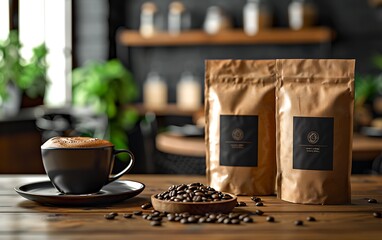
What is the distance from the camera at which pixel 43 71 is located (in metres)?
5.16

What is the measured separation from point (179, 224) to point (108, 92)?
4.82 m

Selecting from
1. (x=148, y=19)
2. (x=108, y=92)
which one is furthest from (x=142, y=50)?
(x=108, y=92)

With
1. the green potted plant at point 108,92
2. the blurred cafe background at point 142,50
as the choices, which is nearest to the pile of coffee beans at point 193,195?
the blurred cafe background at point 142,50

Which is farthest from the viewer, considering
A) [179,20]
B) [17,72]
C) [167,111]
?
[179,20]

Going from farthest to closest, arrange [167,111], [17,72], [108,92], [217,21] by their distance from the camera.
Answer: [167,111], [217,21], [108,92], [17,72]

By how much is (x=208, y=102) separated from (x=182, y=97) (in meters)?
4.75

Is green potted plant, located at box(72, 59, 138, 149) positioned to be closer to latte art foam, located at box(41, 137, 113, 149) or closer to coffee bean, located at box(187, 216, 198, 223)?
latte art foam, located at box(41, 137, 113, 149)

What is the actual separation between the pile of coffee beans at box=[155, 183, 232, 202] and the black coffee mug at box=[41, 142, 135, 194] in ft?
0.49

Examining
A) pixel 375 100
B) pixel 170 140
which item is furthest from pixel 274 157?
pixel 375 100

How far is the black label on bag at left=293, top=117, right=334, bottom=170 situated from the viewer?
1.49 m

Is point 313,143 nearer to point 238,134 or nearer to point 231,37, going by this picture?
point 238,134

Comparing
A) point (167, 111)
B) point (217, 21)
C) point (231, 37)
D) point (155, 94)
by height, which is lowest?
point (167, 111)

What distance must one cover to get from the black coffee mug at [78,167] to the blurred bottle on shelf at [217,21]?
15.7ft

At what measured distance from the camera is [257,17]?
6.10 meters
